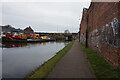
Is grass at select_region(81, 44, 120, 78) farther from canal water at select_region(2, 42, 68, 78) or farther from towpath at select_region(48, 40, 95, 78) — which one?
canal water at select_region(2, 42, 68, 78)

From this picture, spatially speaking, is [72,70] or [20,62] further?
[20,62]

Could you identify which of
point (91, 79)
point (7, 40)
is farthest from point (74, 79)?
point (7, 40)

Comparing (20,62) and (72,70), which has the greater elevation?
(72,70)

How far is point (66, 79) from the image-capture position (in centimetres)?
543

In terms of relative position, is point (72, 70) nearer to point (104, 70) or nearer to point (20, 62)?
point (104, 70)

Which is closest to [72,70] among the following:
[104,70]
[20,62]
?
[104,70]

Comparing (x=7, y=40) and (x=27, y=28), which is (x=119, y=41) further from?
(x=27, y=28)

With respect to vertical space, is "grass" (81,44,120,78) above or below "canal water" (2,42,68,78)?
above

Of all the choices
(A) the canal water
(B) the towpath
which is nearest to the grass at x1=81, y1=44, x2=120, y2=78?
(B) the towpath

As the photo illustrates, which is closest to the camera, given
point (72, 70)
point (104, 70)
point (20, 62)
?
point (104, 70)

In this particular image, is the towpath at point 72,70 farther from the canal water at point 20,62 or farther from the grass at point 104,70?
the canal water at point 20,62

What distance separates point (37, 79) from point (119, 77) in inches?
129

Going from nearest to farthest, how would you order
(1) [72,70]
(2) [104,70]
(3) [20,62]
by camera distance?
(2) [104,70] → (1) [72,70] → (3) [20,62]

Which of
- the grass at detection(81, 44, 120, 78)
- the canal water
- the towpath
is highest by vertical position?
the grass at detection(81, 44, 120, 78)
